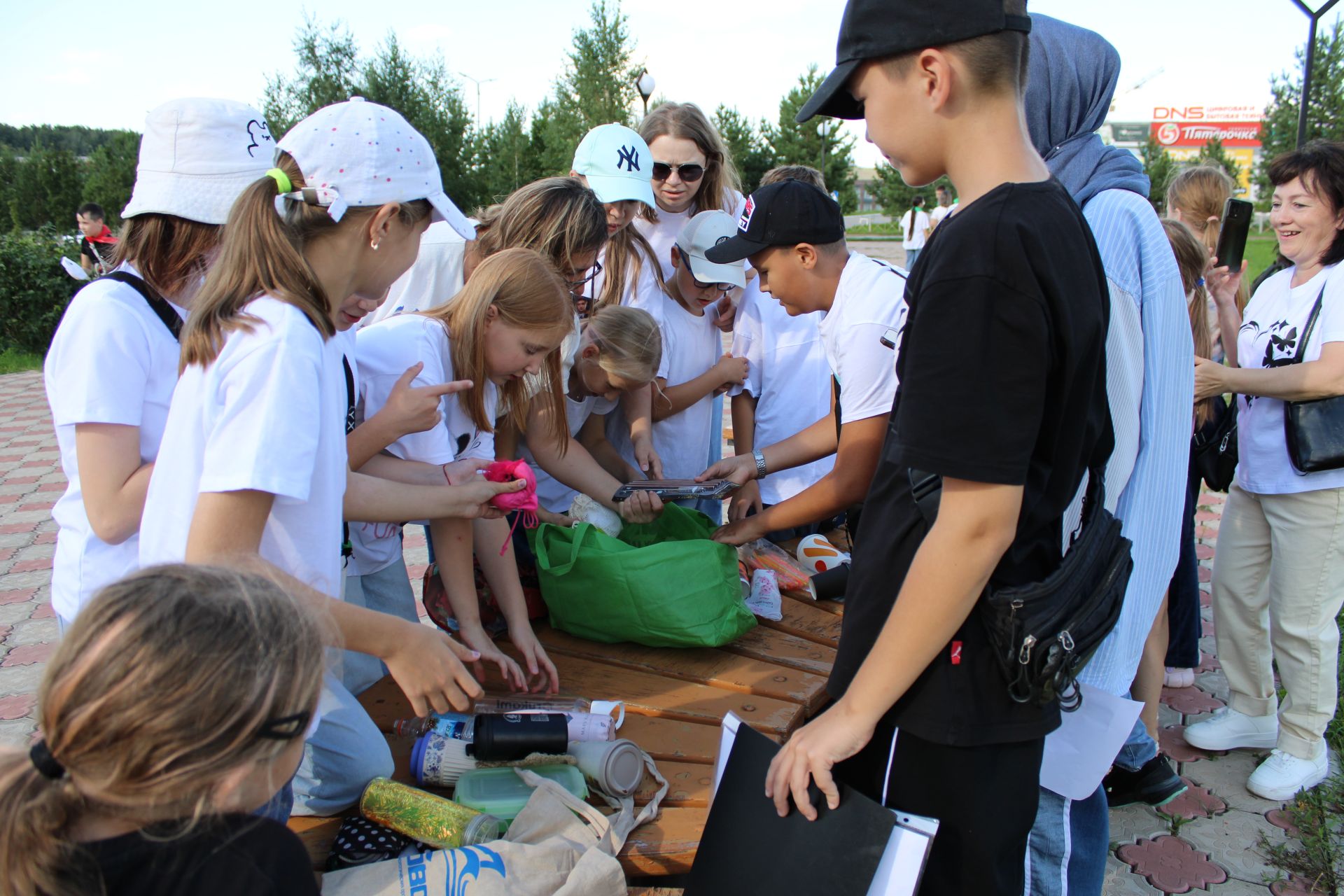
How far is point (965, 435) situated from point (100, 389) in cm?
136

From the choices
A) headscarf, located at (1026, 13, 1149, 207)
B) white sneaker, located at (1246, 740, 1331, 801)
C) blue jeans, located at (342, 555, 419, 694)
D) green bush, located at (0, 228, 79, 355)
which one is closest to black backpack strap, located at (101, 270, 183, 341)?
blue jeans, located at (342, 555, 419, 694)

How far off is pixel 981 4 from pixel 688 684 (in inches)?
63.5

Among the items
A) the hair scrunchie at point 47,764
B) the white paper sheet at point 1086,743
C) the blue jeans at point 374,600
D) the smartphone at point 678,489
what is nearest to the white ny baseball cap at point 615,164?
the smartphone at point 678,489

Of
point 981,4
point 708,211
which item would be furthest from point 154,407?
point 708,211

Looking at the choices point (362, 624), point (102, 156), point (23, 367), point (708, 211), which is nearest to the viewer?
point (362, 624)

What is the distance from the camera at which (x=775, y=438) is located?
343 centimetres

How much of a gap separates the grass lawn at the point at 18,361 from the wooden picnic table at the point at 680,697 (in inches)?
449

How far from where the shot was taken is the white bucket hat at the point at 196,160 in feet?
5.89

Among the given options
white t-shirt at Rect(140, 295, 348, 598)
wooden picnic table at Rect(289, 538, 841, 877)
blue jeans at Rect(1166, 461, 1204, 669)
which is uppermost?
white t-shirt at Rect(140, 295, 348, 598)

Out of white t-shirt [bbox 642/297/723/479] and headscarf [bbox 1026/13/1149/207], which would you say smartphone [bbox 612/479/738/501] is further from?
headscarf [bbox 1026/13/1149/207]

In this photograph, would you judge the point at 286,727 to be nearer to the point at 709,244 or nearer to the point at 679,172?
the point at 709,244

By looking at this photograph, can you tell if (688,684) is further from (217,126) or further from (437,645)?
(217,126)

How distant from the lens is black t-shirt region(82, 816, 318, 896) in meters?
0.95

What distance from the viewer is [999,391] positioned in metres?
1.11
